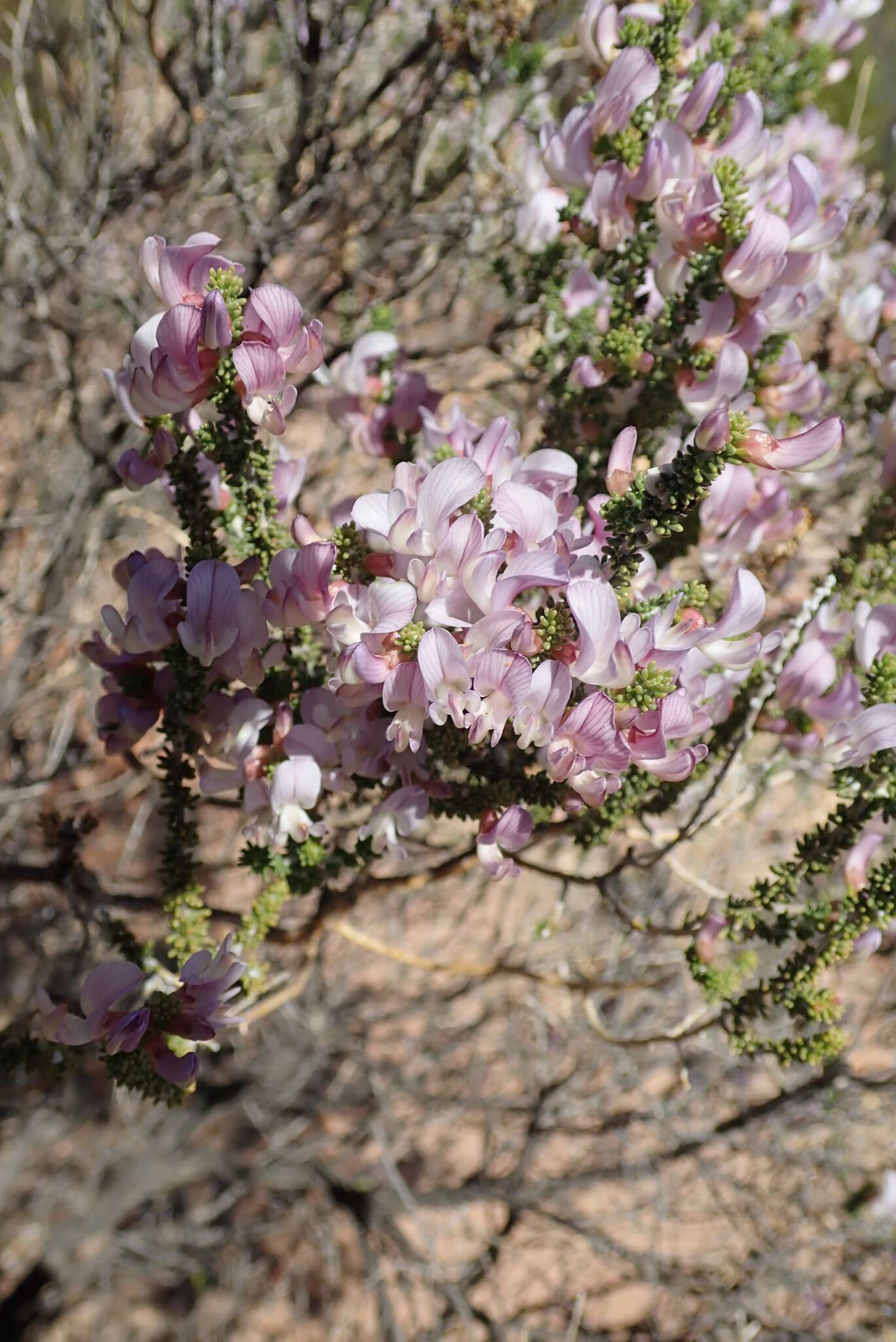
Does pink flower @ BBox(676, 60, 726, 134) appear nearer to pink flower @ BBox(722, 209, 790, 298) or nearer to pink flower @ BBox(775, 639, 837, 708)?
pink flower @ BBox(722, 209, 790, 298)

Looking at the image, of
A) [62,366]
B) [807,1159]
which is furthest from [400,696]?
[807,1159]

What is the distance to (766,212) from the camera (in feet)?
3.42

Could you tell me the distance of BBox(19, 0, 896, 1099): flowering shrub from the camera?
844mm

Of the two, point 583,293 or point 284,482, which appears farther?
point 583,293

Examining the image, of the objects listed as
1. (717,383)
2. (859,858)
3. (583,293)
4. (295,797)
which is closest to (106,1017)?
(295,797)

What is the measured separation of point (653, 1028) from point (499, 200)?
2387 mm

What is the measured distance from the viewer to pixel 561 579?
790 mm

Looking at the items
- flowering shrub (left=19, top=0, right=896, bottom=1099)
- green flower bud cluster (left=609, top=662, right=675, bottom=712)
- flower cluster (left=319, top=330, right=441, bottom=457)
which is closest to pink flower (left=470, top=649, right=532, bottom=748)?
flowering shrub (left=19, top=0, right=896, bottom=1099)

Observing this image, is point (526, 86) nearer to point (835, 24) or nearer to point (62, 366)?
point (835, 24)

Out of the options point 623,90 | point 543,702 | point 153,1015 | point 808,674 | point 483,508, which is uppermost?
point 623,90

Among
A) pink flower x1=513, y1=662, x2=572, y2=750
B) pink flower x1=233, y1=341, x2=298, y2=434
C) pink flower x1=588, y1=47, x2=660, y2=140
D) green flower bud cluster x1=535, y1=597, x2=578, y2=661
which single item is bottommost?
pink flower x1=513, y1=662, x2=572, y2=750

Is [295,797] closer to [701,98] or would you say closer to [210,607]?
[210,607]

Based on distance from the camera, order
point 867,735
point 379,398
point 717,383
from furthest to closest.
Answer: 1. point 379,398
2. point 717,383
3. point 867,735

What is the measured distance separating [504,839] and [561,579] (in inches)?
13.8
